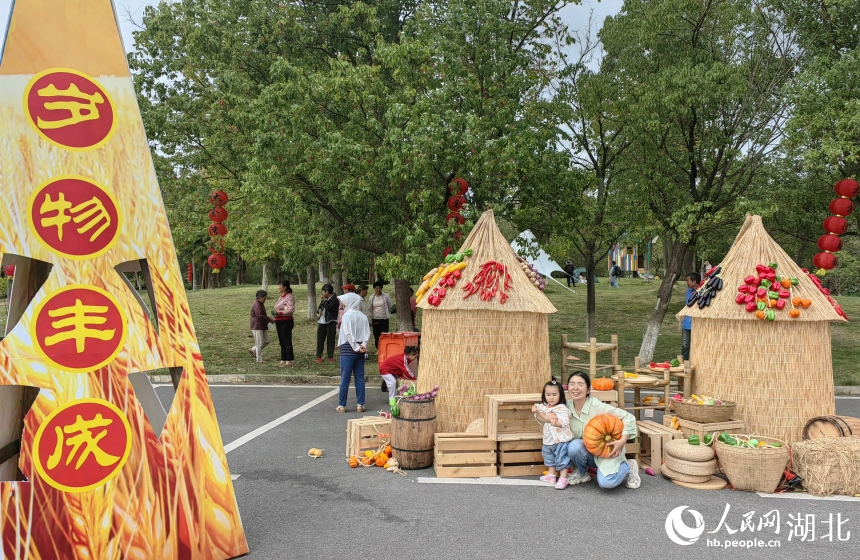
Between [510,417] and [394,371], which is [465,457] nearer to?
[510,417]

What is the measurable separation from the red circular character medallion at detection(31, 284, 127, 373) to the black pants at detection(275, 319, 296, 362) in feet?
30.6

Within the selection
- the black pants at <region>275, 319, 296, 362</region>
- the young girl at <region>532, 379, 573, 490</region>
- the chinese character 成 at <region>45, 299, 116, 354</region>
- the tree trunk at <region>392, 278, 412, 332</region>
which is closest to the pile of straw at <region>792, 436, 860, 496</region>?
the young girl at <region>532, 379, 573, 490</region>

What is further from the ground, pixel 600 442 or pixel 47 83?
pixel 47 83

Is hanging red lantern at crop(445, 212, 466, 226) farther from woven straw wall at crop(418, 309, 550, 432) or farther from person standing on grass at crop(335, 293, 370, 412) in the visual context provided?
woven straw wall at crop(418, 309, 550, 432)

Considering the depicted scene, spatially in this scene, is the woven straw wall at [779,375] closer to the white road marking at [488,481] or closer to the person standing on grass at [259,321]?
the white road marking at [488,481]

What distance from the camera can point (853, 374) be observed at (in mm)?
13000

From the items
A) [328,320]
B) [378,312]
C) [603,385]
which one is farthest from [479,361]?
[328,320]

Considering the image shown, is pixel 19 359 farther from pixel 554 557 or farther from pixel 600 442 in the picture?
pixel 600 442

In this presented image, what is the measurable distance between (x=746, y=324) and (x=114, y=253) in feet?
21.5

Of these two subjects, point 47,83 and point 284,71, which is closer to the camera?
point 47,83

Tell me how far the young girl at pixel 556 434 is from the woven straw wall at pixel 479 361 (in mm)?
1048

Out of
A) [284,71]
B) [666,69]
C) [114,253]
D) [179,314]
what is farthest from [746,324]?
[284,71]

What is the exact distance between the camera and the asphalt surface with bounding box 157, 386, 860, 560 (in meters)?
4.75

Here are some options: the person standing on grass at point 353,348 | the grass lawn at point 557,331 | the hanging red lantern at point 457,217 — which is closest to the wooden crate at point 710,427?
the person standing on grass at point 353,348
